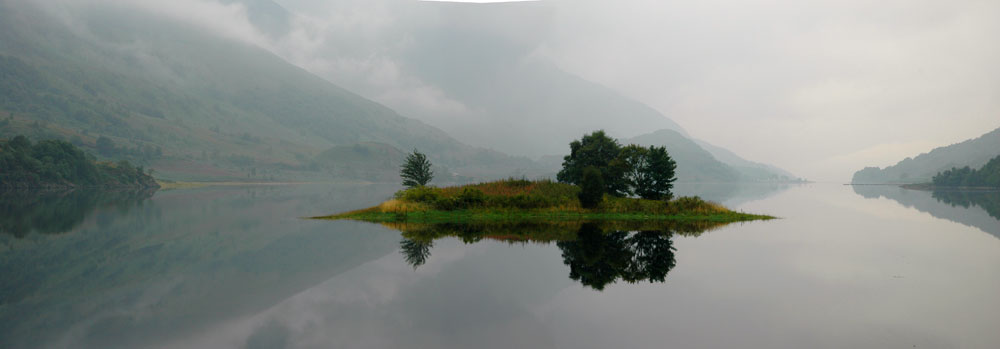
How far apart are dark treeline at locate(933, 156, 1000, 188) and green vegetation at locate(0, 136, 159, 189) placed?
27971 centimetres

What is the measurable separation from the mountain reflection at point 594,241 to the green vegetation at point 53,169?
153 metres

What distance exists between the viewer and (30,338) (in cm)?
1080

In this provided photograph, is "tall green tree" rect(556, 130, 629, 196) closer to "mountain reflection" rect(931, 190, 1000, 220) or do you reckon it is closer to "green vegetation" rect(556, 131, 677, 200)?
"green vegetation" rect(556, 131, 677, 200)

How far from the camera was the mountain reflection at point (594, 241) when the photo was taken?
661 inches

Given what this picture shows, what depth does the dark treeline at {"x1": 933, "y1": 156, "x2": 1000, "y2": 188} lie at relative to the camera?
14875 cm

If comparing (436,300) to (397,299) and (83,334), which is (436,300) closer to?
(397,299)

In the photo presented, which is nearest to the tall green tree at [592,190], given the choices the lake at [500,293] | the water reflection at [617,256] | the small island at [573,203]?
the small island at [573,203]

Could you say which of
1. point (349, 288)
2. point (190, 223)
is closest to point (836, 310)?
point (349, 288)

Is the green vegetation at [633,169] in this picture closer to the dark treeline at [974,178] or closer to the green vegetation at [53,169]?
the green vegetation at [53,169]

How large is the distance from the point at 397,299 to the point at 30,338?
334 inches

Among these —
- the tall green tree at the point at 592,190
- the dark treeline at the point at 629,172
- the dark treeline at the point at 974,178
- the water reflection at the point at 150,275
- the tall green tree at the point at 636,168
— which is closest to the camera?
the water reflection at the point at 150,275

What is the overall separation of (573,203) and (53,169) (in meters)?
166

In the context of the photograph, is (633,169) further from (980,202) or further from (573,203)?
(980,202)

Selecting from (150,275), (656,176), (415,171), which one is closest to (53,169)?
(415,171)
